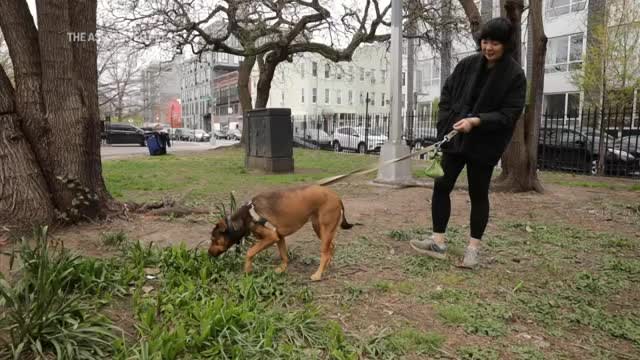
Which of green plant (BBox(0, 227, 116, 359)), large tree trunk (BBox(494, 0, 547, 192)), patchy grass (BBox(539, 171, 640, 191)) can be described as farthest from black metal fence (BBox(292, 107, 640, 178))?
green plant (BBox(0, 227, 116, 359))

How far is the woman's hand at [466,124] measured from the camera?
3652 mm

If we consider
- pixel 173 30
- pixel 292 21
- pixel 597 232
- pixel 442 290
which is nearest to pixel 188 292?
pixel 442 290

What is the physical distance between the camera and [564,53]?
31406 millimetres

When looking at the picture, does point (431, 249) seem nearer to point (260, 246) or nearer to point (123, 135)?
point (260, 246)

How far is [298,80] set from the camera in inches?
2344

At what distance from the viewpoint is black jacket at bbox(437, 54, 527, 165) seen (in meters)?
3.76

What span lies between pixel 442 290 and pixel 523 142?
19.1 ft

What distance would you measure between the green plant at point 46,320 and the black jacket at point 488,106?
9.63 ft

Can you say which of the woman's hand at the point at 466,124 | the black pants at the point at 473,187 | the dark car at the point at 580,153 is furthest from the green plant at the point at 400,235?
the dark car at the point at 580,153

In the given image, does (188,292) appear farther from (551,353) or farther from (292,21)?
(292,21)

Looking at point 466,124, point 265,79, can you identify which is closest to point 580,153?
point 466,124

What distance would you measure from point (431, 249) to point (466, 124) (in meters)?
1.32

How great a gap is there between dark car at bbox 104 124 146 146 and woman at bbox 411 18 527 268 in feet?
104

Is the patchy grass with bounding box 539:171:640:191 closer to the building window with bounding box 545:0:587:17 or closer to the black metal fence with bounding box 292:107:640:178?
the black metal fence with bounding box 292:107:640:178
